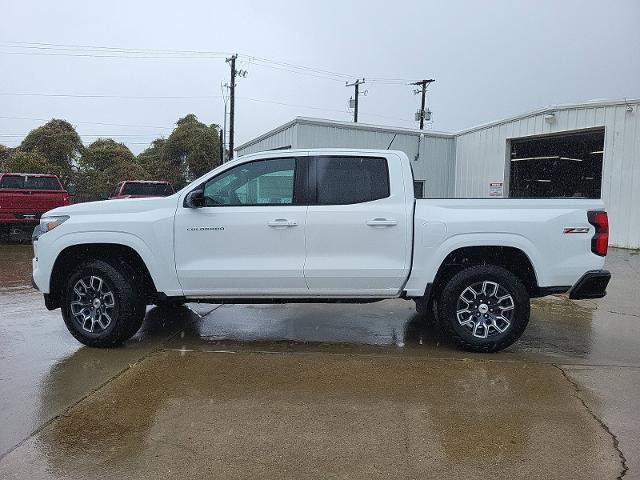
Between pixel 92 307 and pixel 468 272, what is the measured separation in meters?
3.63

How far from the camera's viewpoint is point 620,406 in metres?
4.04

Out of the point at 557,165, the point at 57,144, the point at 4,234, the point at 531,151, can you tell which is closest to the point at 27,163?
the point at 57,144

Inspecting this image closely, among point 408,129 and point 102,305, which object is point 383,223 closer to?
point 102,305

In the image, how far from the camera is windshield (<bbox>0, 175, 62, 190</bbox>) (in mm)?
14812

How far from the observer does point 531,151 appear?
18359 mm

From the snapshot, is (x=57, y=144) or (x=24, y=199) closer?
(x=24, y=199)

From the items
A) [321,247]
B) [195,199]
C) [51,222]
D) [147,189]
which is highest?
[147,189]

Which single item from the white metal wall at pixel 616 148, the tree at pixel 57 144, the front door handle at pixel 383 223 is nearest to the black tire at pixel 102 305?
the front door handle at pixel 383 223

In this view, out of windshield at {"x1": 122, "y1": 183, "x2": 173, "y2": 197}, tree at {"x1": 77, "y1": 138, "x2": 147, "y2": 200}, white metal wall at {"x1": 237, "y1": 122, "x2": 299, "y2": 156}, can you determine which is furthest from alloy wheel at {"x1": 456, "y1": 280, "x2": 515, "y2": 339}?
tree at {"x1": 77, "y1": 138, "x2": 147, "y2": 200}

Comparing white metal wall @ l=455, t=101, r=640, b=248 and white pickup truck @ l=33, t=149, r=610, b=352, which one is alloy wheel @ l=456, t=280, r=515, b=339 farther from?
white metal wall @ l=455, t=101, r=640, b=248

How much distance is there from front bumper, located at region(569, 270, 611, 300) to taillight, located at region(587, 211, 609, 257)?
7.7 inches

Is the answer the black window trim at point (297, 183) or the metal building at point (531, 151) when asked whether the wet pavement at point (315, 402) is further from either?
the metal building at point (531, 151)

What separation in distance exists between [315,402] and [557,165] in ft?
57.1

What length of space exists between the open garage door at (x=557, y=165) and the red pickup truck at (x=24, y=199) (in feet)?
43.2
